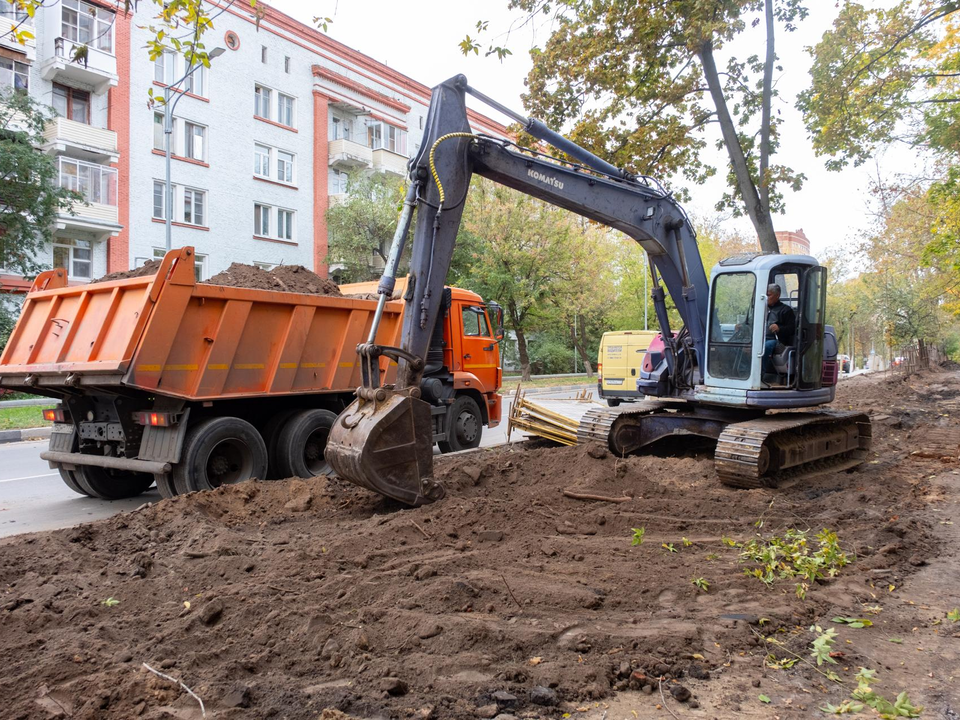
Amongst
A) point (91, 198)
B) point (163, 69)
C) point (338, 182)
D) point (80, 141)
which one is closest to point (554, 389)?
point (338, 182)

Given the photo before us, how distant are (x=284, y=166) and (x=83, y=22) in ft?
29.7

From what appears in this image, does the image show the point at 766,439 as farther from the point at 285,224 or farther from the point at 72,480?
the point at 285,224

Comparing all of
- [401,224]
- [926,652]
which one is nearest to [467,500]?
[401,224]

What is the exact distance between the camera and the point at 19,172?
59.8 feet

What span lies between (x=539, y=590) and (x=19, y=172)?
19.5 metres

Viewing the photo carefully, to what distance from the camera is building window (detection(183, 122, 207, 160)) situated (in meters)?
27.0

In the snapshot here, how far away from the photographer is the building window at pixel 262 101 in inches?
1160

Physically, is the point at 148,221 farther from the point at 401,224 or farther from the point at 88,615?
the point at 88,615

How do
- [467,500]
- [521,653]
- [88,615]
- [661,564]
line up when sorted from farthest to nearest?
[467,500]
[661,564]
[88,615]
[521,653]

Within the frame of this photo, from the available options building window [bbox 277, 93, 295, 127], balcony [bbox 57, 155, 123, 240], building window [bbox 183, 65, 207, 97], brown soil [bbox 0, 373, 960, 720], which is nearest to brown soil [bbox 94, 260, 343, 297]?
brown soil [bbox 0, 373, 960, 720]

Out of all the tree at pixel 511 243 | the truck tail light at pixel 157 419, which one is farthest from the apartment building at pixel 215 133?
the truck tail light at pixel 157 419

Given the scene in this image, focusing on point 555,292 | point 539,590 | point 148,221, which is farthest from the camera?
point 555,292

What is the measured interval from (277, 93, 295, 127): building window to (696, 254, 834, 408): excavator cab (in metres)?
26.7

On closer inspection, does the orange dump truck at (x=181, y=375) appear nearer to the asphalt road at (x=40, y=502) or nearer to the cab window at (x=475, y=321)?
the asphalt road at (x=40, y=502)
